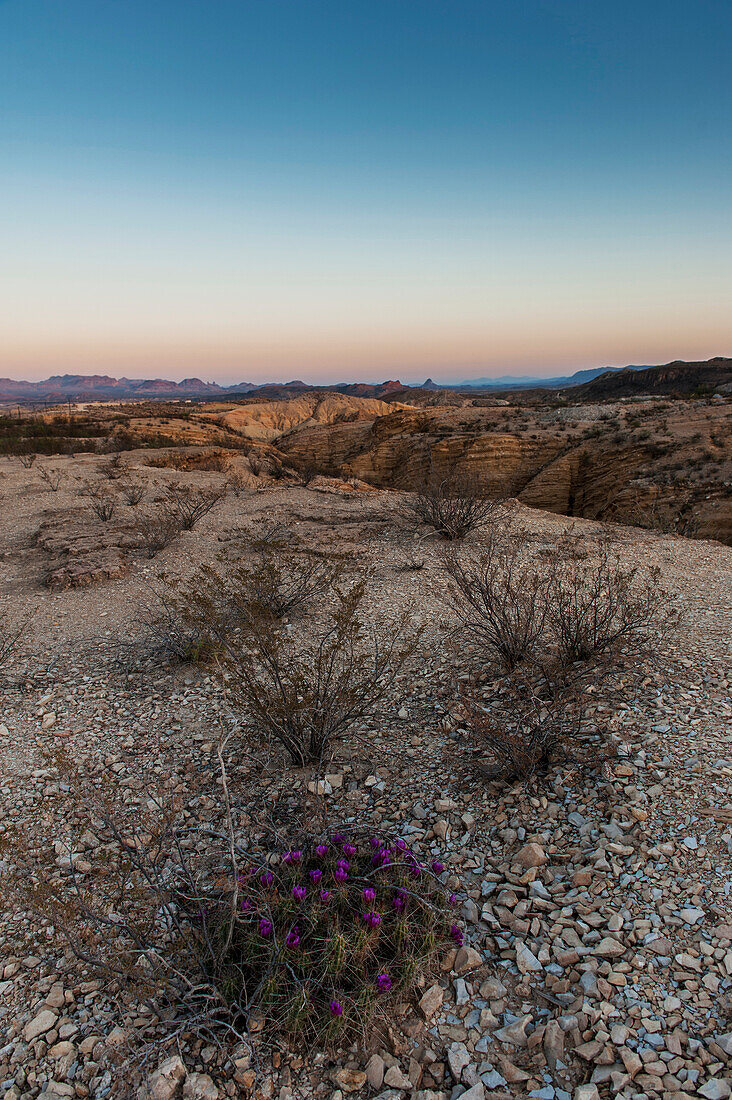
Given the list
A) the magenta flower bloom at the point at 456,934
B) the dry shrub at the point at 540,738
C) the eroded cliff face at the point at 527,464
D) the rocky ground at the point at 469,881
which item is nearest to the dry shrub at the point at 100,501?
the rocky ground at the point at 469,881

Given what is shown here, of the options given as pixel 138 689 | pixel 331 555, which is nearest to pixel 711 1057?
pixel 138 689

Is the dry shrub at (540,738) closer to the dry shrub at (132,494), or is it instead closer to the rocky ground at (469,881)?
the rocky ground at (469,881)

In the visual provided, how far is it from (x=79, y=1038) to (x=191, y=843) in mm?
944

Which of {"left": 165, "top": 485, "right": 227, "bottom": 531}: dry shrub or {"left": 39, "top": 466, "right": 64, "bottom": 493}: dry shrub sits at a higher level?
{"left": 39, "top": 466, "right": 64, "bottom": 493}: dry shrub

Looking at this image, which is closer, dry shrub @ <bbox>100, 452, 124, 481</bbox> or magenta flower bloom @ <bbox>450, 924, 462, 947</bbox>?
magenta flower bloom @ <bbox>450, 924, 462, 947</bbox>

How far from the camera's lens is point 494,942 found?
7.21 feet

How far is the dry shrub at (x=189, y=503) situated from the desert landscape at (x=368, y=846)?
2740mm

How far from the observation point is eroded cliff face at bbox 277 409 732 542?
15391 mm

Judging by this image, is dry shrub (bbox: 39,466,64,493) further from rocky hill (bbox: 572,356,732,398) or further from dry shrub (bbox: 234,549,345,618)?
rocky hill (bbox: 572,356,732,398)

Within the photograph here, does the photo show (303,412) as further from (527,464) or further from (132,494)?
(132,494)

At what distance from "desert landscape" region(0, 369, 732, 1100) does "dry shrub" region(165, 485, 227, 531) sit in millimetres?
2740

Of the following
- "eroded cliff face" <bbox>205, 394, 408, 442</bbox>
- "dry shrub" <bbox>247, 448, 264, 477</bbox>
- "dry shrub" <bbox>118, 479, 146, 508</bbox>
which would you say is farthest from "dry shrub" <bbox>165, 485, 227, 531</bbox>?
"eroded cliff face" <bbox>205, 394, 408, 442</bbox>

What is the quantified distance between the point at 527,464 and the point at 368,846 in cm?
2402

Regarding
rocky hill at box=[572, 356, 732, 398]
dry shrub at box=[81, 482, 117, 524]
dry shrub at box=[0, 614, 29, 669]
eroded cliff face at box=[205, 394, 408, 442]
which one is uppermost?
rocky hill at box=[572, 356, 732, 398]
